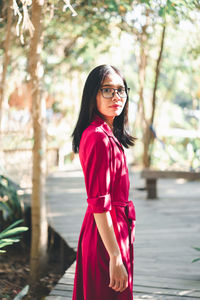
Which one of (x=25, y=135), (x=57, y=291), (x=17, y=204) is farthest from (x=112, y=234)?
(x=25, y=135)

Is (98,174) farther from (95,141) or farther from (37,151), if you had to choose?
(37,151)

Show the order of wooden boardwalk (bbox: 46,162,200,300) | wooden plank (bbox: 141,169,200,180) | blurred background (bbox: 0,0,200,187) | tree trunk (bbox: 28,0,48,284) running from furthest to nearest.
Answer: wooden plank (bbox: 141,169,200,180), blurred background (bbox: 0,0,200,187), tree trunk (bbox: 28,0,48,284), wooden boardwalk (bbox: 46,162,200,300)

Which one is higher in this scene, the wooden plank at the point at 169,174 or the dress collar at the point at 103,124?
the dress collar at the point at 103,124

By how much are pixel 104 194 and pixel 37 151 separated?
7.02 feet

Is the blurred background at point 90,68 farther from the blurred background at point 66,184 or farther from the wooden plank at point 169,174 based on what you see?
the wooden plank at point 169,174

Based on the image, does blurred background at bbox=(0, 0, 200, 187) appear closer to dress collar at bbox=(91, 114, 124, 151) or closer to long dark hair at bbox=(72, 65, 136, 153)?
long dark hair at bbox=(72, 65, 136, 153)

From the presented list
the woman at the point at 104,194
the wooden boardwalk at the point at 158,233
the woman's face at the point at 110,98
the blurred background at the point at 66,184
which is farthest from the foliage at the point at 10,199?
the woman's face at the point at 110,98

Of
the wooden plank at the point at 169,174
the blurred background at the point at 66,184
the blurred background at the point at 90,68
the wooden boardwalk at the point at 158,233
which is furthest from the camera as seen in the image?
the wooden plank at the point at 169,174

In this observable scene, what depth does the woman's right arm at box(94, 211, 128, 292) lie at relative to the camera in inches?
51.5

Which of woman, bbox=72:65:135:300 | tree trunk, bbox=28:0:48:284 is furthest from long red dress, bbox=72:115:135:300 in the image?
tree trunk, bbox=28:0:48:284

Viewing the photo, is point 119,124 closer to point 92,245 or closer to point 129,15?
point 92,245

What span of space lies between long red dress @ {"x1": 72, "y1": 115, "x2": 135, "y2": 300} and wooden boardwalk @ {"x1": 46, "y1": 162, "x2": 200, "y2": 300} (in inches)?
42.6

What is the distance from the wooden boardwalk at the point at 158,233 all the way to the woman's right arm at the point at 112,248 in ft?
3.88

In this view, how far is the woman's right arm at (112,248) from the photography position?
131 centimetres
